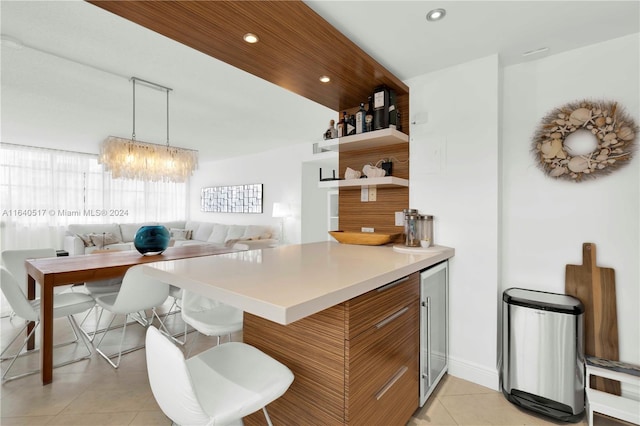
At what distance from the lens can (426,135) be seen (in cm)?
224

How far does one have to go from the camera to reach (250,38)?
5.12ft

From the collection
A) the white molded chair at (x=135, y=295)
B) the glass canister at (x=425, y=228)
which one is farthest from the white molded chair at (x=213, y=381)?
the glass canister at (x=425, y=228)

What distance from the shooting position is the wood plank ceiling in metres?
1.32

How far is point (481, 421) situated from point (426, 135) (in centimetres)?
185

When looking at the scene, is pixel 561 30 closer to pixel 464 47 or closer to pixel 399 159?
pixel 464 47

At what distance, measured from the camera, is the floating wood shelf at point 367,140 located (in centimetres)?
209

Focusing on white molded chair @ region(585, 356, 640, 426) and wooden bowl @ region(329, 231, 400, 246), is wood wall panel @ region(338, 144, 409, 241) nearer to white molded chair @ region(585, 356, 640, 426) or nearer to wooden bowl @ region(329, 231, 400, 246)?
wooden bowl @ region(329, 231, 400, 246)

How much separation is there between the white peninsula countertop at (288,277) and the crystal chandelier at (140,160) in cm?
270

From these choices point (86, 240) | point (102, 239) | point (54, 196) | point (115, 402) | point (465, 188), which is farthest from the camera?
point (54, 196)

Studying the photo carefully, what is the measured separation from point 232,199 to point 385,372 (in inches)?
236

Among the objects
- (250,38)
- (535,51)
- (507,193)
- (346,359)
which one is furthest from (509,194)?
(250,38)

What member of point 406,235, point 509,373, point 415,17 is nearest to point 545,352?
point 509,373

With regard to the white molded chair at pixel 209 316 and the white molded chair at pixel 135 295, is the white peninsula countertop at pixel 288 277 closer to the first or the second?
the white molded chair at pixel 209 316

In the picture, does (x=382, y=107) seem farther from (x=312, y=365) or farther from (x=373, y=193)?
(x=312, y=365)
